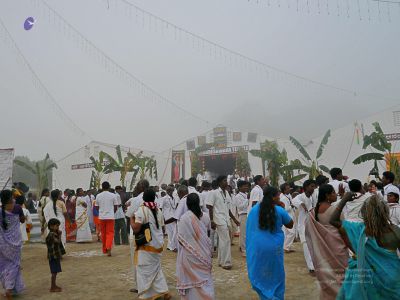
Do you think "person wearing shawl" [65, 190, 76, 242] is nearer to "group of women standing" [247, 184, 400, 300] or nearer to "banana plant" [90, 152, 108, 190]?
"group of women standing" [247, 184, 400, 300]

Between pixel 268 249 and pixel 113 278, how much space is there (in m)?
3.84

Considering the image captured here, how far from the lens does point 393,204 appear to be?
19.3 ft

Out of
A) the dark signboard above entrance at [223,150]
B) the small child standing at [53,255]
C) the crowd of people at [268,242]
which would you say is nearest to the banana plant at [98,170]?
the dark signboard above entrance at [223,150]

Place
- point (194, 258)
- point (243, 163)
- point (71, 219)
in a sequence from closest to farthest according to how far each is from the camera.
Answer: point (194, 258), point (71, 219), point (243, 163)

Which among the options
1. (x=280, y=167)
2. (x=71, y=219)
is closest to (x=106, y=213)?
(x=71, y=219)

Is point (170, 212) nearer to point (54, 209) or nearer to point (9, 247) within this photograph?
point (54, 209)

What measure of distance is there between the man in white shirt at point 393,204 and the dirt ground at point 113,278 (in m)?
1.64

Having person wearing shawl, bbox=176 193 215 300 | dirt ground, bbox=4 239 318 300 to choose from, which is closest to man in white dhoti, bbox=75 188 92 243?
dirt ground, bbox=4 239 318 300

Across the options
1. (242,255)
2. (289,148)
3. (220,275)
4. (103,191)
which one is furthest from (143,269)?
(289,148)

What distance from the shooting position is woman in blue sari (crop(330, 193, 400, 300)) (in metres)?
2.99

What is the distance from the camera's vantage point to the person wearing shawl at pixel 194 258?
15.6ft

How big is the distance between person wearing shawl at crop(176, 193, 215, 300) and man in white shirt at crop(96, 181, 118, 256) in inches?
212

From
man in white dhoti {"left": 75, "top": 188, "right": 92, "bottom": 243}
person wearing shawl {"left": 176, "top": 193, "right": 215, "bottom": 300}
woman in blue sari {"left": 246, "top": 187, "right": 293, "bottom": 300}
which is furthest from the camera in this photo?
man in white dhoti {"left": 75, "top": 188, "right": 92, "bottom": 243}

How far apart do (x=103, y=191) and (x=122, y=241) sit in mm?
2630
